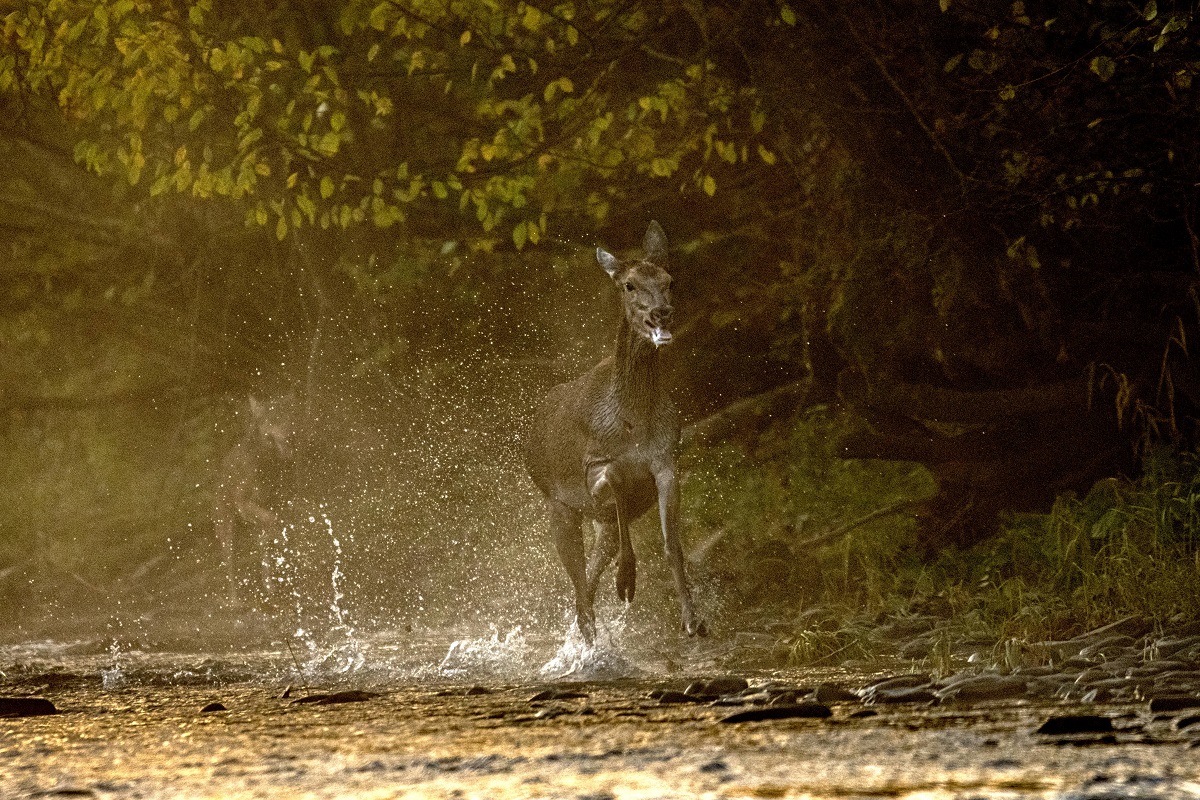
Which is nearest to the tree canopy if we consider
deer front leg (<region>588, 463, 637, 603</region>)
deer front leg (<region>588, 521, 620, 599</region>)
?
deer front leg (<region>588, 463, 637, 603</region>)

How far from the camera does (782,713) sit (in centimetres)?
606

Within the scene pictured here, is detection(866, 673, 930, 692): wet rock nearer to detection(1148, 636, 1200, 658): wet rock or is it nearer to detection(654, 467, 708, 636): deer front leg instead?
detection(1148, 636, 1200, 658): wet rock

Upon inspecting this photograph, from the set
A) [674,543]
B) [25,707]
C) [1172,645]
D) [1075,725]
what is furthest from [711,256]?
[1075,725]

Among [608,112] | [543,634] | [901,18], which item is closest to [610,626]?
[543,634]

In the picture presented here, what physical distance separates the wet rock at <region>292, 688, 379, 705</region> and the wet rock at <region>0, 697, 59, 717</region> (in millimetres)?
1026

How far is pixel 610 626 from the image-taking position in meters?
11.8

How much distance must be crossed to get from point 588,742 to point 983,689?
1716mm

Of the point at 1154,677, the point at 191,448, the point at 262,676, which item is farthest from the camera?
the point at 191,448

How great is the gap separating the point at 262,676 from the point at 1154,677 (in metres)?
5.05

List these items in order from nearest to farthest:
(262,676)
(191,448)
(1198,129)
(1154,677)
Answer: (1154,677)
(1198,129)
(262,676)
(191,448)

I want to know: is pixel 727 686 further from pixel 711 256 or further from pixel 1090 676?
pixel 711 256

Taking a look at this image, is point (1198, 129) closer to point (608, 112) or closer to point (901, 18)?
point (901, 18)

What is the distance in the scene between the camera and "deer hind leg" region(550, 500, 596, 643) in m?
9.98

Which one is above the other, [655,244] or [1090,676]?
[655,244]
